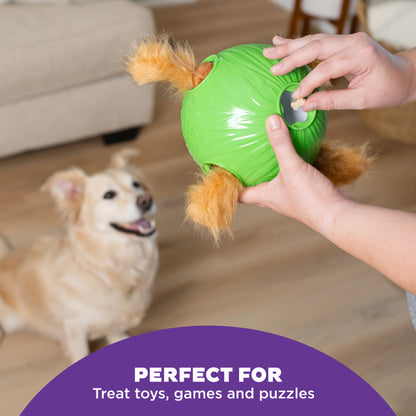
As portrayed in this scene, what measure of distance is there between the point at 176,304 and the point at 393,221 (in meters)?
1.12

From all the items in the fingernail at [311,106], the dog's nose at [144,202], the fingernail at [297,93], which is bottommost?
the dog's nose at [144,202]

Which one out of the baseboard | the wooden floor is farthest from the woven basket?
the baseboard

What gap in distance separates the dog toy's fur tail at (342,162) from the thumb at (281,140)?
16 cm

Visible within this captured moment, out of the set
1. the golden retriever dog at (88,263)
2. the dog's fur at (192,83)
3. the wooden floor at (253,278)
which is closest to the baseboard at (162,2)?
the wooden floor at (253,278)

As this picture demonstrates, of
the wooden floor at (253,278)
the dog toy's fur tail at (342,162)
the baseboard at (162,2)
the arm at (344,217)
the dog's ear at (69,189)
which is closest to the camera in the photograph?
the arm at (344,217)

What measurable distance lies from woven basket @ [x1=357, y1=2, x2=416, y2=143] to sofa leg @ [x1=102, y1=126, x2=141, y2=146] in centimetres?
118

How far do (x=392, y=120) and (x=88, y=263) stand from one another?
169 centimetres

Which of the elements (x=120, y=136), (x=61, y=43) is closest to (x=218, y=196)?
(x=61, y=43)

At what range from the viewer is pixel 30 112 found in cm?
205

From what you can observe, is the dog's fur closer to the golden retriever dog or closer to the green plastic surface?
the green plastic surface

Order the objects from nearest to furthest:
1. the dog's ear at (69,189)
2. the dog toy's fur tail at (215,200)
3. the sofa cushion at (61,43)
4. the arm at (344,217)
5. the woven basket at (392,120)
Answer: the arm at (344,217)
the dog toy's fur tail at (215,200)
the dog's ear at (69,189)
the sofa cushion at (61,43)
the woven basket at (392,120)

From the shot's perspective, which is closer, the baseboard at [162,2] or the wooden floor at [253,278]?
the wooden floor at [253,278]

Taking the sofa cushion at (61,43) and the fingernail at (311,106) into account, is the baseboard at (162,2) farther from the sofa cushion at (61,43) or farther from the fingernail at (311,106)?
the fingernail at (311,106)

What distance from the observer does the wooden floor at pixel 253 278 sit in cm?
153
